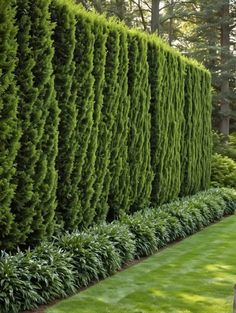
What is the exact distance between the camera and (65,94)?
6.97 meters

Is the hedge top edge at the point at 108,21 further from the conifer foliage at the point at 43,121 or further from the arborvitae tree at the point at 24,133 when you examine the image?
the arborvitae tree at the point at 24,133

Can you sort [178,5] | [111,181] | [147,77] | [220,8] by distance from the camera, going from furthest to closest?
[220,8] → [178,5] → [147,77] → [111,181]

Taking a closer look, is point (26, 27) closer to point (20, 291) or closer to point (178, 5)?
point (20, 291)

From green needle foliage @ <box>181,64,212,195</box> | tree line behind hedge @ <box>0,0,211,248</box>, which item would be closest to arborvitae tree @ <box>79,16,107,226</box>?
tree line behind hedge @ <box>0,0,211,248</box>

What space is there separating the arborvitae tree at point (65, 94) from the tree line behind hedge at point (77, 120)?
15 millimetres

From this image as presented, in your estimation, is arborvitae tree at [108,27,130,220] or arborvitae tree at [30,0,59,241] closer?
arborvitae tree at [30,0,59,241]

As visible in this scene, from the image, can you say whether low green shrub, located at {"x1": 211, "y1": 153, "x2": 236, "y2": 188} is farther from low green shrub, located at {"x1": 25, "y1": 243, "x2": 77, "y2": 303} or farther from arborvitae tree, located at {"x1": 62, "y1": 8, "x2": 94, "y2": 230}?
low green shrub, located at {"x1": 25, "y1": 243, "x2": 77, "y2": 303}

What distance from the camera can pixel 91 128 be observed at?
7605 mm

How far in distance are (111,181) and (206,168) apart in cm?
729

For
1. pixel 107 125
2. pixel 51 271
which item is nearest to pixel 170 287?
pixel 51 271

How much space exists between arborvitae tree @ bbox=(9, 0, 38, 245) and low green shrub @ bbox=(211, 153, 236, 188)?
12.2m

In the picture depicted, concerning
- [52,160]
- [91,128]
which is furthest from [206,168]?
[52,160]

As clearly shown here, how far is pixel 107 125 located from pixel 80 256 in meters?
2.82

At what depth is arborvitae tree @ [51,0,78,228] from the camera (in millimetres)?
6914
